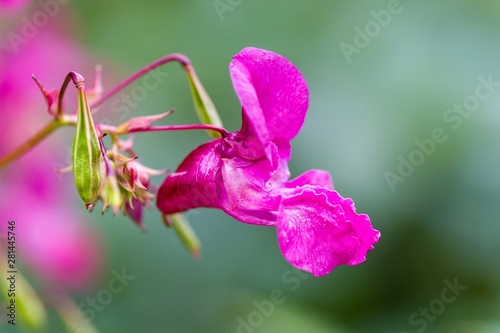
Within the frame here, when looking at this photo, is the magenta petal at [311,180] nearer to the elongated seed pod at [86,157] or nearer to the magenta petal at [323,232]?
the magenta petal at [323,232]

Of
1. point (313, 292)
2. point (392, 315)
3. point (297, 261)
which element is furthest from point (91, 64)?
point (297, 261)

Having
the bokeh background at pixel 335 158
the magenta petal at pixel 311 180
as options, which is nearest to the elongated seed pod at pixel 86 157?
the magenta petal at pixel 311 180

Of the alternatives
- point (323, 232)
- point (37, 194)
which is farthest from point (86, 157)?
point (37, 194)

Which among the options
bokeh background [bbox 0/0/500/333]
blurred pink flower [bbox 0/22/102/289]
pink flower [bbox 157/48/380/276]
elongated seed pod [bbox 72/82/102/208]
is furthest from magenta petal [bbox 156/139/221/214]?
bokeh background [bbox 0/0/500/333]

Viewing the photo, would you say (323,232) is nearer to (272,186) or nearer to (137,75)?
(272,186)

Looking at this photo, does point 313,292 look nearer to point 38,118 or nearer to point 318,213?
point 38,118

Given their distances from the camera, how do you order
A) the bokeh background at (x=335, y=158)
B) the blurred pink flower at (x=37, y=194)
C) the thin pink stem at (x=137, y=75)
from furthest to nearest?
1. the bokeh background at (x=335, y=158)
2. the blurred pink flower at (x=37, y=194)
3. the thin pink stem at (x=137, y=75)
